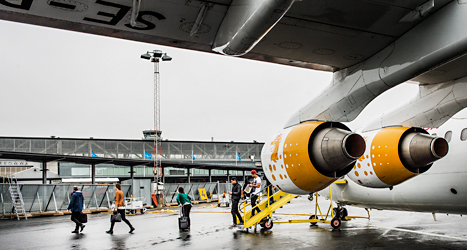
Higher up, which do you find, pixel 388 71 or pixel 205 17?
pixel 205 17

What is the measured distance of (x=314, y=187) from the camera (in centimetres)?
602

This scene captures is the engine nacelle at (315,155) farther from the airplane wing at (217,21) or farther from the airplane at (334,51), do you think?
the airplane wing at (217,21)

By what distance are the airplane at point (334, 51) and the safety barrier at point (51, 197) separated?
67.3ft

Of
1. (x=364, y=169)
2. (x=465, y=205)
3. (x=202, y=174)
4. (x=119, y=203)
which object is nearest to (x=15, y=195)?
(x=119, y=203)

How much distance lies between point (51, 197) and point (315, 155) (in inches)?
894

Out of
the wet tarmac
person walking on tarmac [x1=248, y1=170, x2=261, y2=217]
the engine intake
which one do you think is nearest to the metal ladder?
the wet tarmac

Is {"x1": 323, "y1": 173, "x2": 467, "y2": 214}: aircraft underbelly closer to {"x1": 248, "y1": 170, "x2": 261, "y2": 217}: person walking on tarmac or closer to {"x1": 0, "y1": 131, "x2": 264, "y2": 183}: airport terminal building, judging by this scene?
{"x1": 248, "y1": 170, "x2": 261, "y2": 217}: person walking on tarmac

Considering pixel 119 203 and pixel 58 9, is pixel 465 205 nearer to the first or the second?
pixel 58 9

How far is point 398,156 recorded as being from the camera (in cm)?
717

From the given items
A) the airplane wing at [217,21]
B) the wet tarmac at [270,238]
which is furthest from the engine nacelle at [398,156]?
the wet tarmac at [270,238]

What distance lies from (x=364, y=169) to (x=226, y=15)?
186 inches

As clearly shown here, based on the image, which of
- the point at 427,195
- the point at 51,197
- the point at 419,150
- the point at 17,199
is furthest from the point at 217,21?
the point at 51,197

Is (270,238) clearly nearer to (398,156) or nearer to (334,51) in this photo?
(398,156)

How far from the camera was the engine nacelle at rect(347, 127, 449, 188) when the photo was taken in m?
7.09
